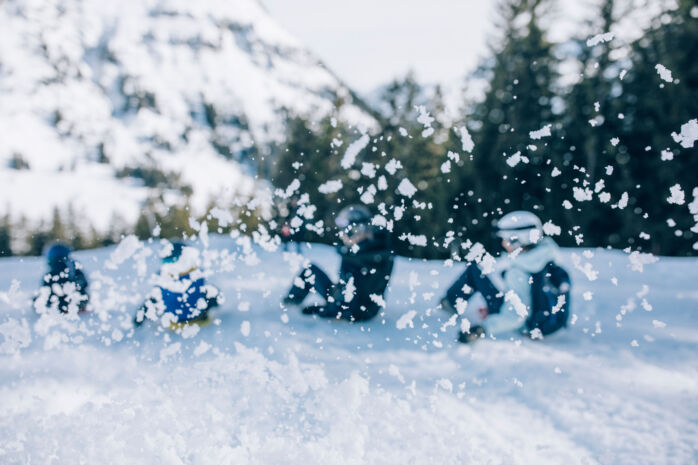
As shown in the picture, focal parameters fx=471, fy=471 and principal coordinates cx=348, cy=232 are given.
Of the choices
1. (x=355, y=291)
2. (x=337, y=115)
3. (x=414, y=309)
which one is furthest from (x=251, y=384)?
(x=337, y=115)

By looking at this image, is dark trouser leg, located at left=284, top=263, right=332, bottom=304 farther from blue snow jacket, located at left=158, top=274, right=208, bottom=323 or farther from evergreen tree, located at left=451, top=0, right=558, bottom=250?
evergreen tree, located at left=451, top=0, right=558, bottom=250

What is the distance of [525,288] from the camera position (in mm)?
4688

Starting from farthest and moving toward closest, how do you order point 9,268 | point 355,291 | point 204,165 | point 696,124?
point 204,165 < point 696,124 < point 9,268 < point 355,291

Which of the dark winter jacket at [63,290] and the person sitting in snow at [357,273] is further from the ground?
the person sitting in snow at [357,273]

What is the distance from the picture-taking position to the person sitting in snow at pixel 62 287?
A: 640 centimetres

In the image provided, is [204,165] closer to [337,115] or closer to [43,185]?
[43,185]

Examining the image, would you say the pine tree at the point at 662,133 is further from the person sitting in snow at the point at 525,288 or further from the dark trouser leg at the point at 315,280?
the dark trouser leg at the point at 315,280

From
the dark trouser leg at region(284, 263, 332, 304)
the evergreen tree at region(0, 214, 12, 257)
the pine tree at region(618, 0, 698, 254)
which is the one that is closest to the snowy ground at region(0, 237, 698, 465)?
the dark trouser leg at region(284, 263, 332, 304)

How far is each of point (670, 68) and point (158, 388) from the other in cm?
1709

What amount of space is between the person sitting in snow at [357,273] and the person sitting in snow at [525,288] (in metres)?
1.16

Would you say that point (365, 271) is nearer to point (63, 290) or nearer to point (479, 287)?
point (479, 287)

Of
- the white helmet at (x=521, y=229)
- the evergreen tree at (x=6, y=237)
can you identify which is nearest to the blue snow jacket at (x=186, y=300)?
the white helmet at (x=521, y=229)

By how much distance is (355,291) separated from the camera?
551 centimetres

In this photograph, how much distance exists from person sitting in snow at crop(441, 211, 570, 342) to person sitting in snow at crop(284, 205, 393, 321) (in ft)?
3.80
